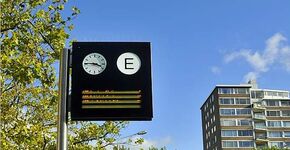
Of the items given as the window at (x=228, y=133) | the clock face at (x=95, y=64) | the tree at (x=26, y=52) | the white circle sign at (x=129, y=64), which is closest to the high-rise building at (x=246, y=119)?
the window at (x=228, y=133)

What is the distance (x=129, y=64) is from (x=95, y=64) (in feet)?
1.73

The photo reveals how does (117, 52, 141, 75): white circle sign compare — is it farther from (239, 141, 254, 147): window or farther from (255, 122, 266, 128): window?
(255, 122, 266, 128): window

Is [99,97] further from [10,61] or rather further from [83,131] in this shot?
[83,131]

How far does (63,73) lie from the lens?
24.9 ft

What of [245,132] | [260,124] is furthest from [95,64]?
[260,124]

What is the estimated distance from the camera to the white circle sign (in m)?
7.50

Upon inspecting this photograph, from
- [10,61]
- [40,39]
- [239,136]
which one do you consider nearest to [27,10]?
[40,39]

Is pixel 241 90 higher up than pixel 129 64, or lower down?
higher up

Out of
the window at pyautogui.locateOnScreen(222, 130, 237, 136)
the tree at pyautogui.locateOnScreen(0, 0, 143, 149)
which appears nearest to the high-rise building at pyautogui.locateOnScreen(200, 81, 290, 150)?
the window at pyautogui.locateOnScreen(222, 130, 237, 136)

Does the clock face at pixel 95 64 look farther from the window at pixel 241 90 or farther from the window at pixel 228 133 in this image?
the window at pixel 241 90

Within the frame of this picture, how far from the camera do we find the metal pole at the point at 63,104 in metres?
7.09

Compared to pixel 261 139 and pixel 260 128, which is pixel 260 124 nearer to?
pixel 260 128

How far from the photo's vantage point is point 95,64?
7516mm

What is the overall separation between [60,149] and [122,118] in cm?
101
